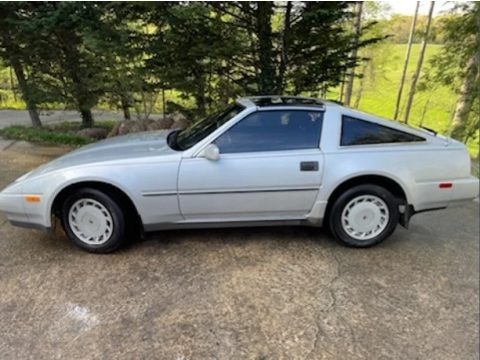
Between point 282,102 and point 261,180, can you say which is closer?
point 261,180

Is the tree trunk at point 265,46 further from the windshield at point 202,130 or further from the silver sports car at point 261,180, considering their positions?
the silver sports car at point 261,180

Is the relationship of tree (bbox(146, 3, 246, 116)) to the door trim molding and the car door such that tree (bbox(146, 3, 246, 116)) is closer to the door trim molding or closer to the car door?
the car door

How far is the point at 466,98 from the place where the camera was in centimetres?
591

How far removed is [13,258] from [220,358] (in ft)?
6.36

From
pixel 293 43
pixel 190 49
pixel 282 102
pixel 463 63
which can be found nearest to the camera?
pixel 282 102

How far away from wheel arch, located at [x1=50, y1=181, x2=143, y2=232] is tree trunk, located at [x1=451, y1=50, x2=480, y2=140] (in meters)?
5.09

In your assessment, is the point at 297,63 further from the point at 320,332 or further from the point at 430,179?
the point at 320,332

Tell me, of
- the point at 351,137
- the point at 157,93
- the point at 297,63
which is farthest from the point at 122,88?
the point at 351,137

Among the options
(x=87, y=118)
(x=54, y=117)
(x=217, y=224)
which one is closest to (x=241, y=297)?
(x=217, y=224)

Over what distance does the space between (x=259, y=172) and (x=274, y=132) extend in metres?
0.36

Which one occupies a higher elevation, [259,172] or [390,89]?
[259,172]

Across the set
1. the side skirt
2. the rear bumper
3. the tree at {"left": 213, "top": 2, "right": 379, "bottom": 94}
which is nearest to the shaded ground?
the tree at {"left": 213, "top": 2, "right": 379, "bottom": 94}

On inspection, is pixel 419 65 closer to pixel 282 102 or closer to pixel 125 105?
pixel 125 105

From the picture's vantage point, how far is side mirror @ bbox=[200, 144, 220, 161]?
9.11ft
